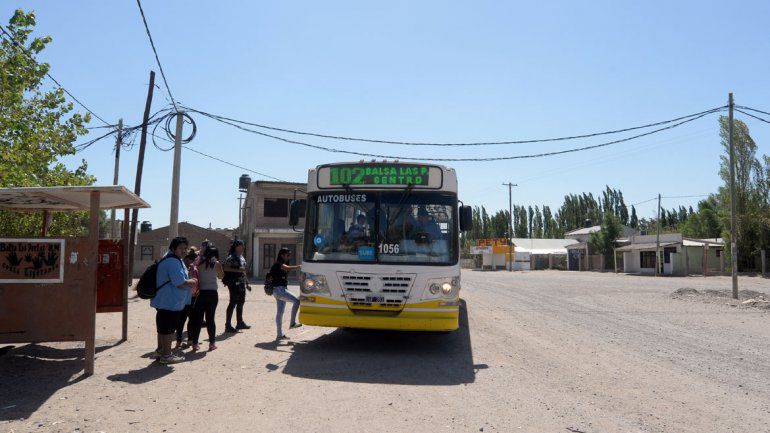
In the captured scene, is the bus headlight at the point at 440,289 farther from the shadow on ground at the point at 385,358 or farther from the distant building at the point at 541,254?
the distant building at the point at 541,254

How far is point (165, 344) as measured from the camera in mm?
7586

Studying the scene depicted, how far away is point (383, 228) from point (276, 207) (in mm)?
27390

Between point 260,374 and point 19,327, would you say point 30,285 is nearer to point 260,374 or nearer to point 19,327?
point 19,327

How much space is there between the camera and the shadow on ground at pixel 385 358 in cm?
721

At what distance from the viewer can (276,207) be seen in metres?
35.3

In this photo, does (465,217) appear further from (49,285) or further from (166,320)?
(49,285)

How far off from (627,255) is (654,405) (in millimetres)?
52308

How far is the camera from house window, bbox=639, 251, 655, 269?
50.4m

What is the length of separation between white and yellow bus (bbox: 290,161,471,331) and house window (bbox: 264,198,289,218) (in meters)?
26.4

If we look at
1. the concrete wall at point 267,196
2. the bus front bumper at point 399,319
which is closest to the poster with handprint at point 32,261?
the bus front bumper at point 399,319

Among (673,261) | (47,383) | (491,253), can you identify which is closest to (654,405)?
(47,383)

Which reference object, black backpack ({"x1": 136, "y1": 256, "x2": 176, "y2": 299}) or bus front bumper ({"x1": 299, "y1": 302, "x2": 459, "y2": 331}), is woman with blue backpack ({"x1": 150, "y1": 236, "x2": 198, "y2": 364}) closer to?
black backpack ({"x1": 136, "y1": 256, "x2": 176, "y2": 299})

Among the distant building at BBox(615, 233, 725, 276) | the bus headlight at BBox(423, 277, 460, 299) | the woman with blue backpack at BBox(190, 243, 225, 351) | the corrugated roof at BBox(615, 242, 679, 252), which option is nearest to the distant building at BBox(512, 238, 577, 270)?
the corrugated roof at BBox(615, 242, 679, 252)

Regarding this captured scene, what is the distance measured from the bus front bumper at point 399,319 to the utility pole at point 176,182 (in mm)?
10032
